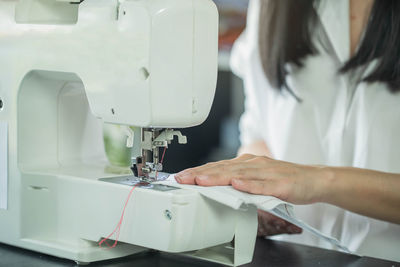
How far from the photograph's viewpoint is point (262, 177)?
132 centimetres

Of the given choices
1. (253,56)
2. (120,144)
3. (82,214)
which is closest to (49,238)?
(82,214)

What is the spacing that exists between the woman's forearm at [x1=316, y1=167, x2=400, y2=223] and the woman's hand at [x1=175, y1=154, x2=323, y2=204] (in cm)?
5

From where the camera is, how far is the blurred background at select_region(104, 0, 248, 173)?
4.41m

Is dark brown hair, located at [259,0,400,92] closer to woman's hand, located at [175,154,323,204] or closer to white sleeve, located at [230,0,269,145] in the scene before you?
white sleeve, located at [230,0,269,145]

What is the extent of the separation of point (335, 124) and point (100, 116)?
0.81 m

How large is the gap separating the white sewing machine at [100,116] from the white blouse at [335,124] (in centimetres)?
58

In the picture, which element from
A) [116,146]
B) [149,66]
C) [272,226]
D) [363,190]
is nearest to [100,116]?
[149,66]

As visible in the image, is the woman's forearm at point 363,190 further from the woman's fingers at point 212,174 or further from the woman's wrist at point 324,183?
the woman's fingers at point 212,174

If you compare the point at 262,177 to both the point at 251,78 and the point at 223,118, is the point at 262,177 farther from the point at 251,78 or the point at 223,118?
the point at 223,118

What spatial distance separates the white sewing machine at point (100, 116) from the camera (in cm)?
119

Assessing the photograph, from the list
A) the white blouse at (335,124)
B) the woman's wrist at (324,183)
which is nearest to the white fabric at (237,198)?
the woman's wrist at (324,183)

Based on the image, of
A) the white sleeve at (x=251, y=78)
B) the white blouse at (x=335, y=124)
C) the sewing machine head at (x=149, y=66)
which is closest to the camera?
the sewing machine head at (x=149, y=66)

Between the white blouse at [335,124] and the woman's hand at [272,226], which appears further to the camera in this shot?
the white blouse at [335,124]

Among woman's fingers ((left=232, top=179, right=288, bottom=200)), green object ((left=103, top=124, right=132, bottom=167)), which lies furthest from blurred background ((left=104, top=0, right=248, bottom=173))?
woman's fingers ((left=232, top=179, right=288, bottom=200))
